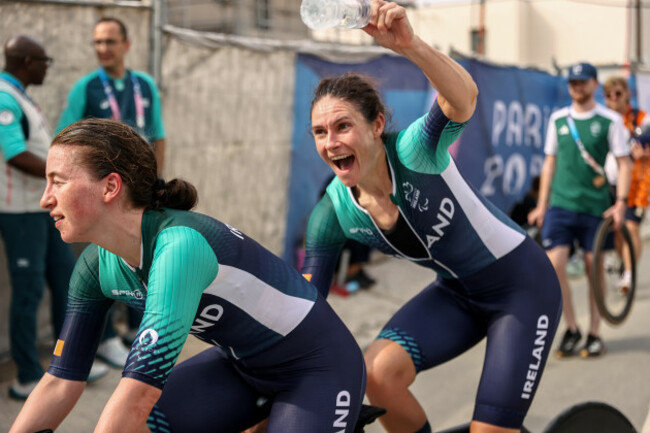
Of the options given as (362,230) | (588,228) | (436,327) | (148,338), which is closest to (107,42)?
(362,230)

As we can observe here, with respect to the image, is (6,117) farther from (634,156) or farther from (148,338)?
(634,156)

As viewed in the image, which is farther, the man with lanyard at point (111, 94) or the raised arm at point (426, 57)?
the man with lanyard at point (111, 94)

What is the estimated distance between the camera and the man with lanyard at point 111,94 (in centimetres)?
459

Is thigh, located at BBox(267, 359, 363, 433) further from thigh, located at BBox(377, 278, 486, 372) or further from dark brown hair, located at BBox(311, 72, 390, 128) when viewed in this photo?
dark brown hair, located at BBox(311, 72, 390, 128)

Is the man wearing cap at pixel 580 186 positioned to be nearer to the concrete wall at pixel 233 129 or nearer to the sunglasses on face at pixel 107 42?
the concrete wall at pixel 233 129

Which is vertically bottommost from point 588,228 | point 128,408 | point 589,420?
point 589,420

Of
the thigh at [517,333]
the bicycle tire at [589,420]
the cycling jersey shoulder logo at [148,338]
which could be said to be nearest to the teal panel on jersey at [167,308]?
the cycling jersey shoulder logo at [148,338]

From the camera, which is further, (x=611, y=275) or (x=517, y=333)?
(x=611, y=275)

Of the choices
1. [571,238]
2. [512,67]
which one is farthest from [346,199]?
[512,67]

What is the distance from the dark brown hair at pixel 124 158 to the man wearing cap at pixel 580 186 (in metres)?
3.96

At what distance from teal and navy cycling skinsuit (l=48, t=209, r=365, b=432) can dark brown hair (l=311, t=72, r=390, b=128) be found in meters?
0.69

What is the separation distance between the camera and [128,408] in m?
1.72

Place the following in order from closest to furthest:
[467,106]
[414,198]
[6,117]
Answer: [467,106]
[414,198]
[6,117]

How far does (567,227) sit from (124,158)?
4.34m
